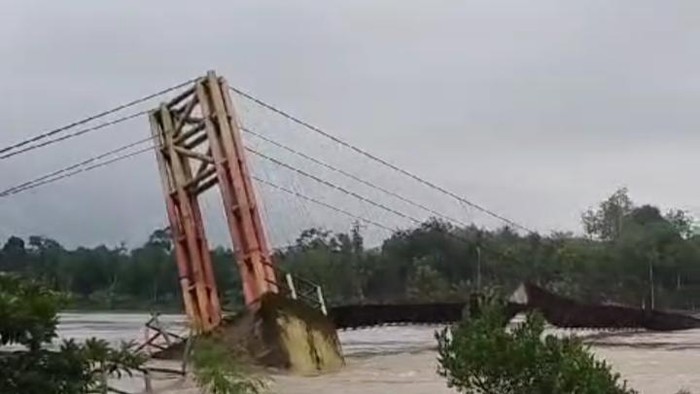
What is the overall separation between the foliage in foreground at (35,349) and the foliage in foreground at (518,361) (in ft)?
8.70

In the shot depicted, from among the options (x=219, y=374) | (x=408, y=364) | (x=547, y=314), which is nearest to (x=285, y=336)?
(x=408, y=364)

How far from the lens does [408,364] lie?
27.3 m

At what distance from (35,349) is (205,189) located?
77.2ft

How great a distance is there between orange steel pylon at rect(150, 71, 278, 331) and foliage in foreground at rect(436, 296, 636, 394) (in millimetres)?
18785

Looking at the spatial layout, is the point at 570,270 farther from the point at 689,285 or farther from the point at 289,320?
→ the point at 289,320

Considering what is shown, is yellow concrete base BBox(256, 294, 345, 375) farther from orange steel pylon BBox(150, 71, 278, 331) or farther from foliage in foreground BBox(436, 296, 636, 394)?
foliage in foreground BBox(436, 296, 636, 394)

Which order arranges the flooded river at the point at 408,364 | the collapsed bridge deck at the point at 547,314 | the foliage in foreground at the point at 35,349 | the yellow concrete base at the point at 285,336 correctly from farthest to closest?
1. the collapsed bridge deck at the point at 547,314
2. the yellow concrete base at the point at 285,336
3. the flooded river at the point at 408,364
4. the foliage in foreground at the point at 35,349

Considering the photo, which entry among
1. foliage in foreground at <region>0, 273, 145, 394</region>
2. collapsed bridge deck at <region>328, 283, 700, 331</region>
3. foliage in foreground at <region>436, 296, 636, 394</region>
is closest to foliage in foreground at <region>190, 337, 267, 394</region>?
foliage in foreground at <region>436, 296, 636, 394</region>

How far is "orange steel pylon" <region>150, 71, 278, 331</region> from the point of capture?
28.5m

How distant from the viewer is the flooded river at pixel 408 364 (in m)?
20.1

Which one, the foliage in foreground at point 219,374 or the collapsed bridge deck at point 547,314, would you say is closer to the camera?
the foliage in foreground at point 219,374

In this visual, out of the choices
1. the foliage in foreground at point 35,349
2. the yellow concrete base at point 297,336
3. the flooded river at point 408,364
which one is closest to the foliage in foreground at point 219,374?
the flooded river at point 408,364

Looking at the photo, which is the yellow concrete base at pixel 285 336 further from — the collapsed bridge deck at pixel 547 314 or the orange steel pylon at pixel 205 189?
the collapsed bridge deck at pixel 547 314

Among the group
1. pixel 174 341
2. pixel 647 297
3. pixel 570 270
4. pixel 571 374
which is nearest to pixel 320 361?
pixel 174 341
